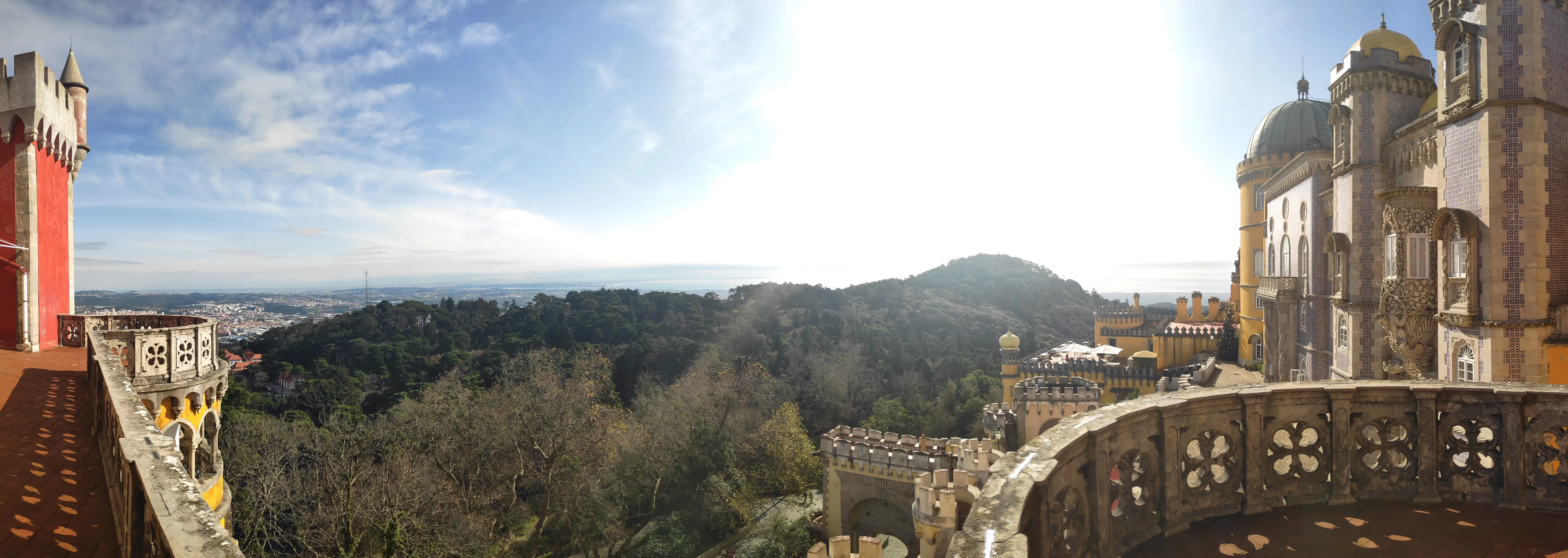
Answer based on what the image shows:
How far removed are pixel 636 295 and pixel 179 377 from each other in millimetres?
45590

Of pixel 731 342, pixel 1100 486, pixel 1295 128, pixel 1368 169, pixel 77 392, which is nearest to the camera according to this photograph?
pixel 1100 486

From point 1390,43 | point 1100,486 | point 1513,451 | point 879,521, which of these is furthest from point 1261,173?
point 1100,486

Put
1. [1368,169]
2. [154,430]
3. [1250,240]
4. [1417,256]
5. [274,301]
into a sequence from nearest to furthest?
1. [154,430]
2. [1417,256]
3. [1368,169]
4. [1250,240]
5. [274,301]

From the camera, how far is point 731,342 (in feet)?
130

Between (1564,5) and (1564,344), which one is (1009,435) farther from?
(1564,5)

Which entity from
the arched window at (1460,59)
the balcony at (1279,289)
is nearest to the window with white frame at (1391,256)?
the arched window at (1460,59)

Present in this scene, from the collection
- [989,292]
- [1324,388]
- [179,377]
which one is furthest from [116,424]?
[989,292]

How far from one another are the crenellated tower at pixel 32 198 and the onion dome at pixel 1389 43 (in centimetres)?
2522

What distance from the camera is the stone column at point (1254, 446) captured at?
3.87 m

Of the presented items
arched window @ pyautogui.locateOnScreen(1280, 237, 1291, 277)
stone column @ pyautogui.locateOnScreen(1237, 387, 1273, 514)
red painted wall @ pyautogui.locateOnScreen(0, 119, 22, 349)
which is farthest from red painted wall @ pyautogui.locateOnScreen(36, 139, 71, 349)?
arched window @ pyautogui.locateOnScreen(1280, 237, 1291, 277)

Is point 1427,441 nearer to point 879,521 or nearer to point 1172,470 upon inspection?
point 1172,470

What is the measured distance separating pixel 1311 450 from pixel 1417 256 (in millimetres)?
11518

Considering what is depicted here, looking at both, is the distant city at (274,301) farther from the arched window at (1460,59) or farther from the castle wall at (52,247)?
the arched window at (1460,59)

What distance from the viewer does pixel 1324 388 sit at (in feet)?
13.0
